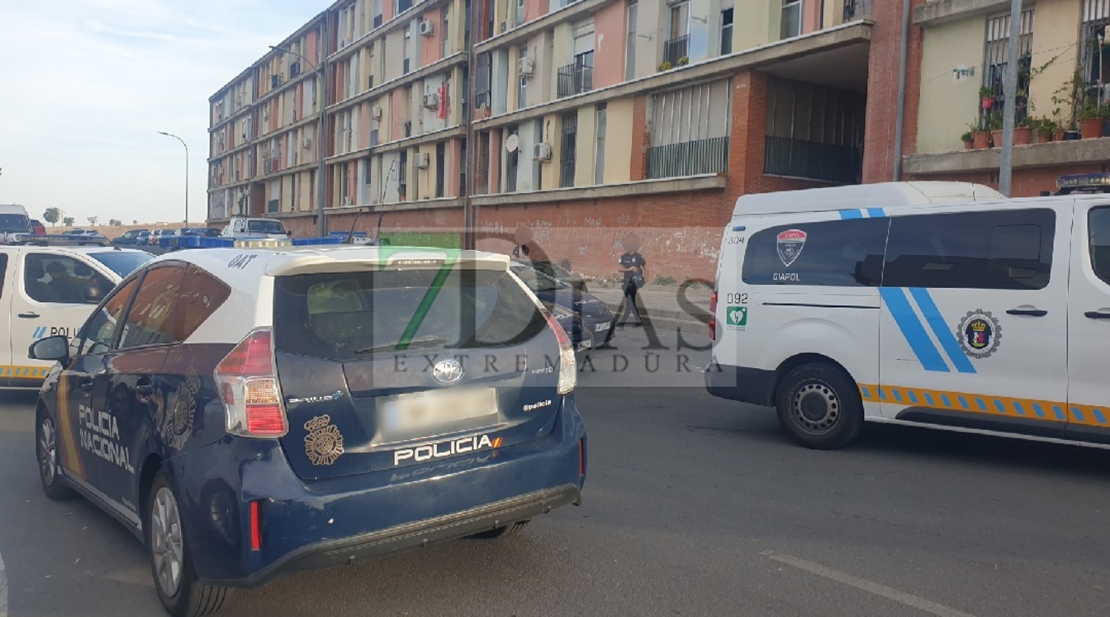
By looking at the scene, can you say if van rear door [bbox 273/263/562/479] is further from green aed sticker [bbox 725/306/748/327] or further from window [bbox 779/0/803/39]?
window [bbox 779/0/803/39]

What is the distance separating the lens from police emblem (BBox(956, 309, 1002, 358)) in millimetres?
6258

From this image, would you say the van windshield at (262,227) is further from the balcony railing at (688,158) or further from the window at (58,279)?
the window at (58,279)

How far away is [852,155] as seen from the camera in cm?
2616

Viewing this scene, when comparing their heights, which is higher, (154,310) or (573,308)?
(154,310)

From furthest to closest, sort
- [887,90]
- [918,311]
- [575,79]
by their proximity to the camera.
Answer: [575,79] → [887,90] → [918,311]

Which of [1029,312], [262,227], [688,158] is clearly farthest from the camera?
[262,227]

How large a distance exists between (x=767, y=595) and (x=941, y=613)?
754 mm

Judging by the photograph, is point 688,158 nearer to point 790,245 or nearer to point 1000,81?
point 1000,81

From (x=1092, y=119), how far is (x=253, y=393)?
16.7m

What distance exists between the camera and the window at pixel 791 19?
22234 mm

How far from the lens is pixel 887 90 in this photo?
1975 centimetres

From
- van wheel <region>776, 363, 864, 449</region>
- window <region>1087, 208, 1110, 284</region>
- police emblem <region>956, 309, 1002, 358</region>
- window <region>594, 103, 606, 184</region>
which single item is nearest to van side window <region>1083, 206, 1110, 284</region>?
window <region>1087, 208, 1110, 284</region>

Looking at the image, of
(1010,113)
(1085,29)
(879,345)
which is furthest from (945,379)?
(1085,29)

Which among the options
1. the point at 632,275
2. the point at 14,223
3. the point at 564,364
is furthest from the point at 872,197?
the point at 14,223
